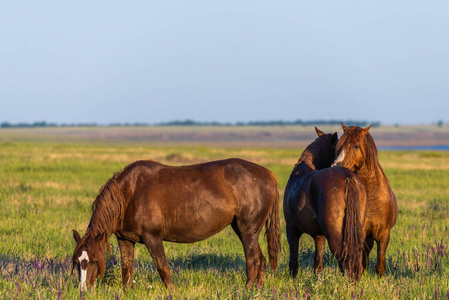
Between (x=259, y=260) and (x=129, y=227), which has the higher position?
(x=129, y=227)

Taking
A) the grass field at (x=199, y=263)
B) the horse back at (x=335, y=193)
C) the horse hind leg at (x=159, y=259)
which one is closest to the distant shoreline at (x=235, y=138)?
the grass field at (x=199, y=263)

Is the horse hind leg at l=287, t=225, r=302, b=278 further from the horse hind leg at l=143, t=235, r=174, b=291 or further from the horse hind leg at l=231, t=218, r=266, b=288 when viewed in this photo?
the horse hind leg at l=143, t=235, r=174, b=291

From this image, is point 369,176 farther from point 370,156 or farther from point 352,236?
point 352,236

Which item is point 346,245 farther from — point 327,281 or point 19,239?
point 19,239

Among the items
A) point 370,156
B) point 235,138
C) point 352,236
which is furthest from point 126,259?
point 235,138

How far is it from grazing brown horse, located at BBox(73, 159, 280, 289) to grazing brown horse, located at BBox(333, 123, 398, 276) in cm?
99

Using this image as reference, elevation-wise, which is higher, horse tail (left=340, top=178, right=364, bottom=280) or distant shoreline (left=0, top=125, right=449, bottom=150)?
horse tail (left=340, top=178, right=364, bottom=280)

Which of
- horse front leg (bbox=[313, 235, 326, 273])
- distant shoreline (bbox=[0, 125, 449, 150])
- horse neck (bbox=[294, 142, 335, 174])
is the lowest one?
distant shoreline (bbox=[0, 125, 449, 150])

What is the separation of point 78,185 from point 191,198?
519 inches

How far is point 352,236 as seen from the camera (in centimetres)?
Answer: 538

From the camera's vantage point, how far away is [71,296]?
4.93m

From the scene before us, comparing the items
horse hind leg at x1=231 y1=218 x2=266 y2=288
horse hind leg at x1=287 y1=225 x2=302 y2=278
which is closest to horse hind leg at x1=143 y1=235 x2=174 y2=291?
horse hind leg at x1=231 y1=218 x2=266 y2=288

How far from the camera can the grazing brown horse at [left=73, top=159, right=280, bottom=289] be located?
18.0 feet

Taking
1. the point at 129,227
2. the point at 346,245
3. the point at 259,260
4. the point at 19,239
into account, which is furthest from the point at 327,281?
the point at 19,239
